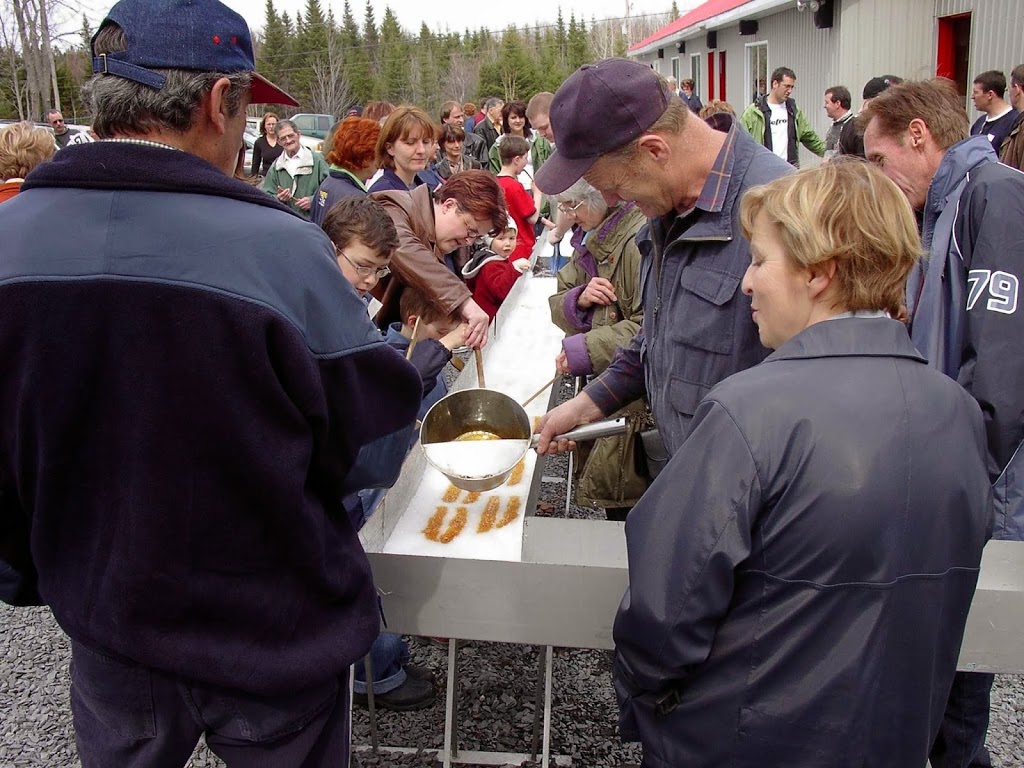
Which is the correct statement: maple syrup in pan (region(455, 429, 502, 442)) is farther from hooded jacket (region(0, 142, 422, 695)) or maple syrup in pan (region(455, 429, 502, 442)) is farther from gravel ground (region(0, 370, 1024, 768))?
hooded jacket (region(0, 142, 422, 695))

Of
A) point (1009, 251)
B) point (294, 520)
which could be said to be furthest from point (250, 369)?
point (1009, 251)

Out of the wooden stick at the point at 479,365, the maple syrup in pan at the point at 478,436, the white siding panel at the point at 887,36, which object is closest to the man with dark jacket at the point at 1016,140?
the wooden stick at the point at 479,365

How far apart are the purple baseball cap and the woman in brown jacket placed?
4.68ft

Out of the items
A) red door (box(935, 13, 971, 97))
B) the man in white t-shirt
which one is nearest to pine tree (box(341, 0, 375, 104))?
red door (box(935, 13, 971, 97))

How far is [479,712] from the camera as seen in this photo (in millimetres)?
2643

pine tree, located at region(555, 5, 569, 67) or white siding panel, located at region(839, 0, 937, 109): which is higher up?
pine tree, located at region(555, 5, 569, 67)

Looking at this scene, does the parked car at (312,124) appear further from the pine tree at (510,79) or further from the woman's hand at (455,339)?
the woman's hand at (455,339)

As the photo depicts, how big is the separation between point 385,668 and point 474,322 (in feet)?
4.19

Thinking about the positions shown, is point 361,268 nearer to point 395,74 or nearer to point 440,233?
point 440,233

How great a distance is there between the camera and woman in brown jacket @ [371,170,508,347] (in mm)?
3264

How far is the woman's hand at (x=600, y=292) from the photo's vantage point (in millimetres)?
2902

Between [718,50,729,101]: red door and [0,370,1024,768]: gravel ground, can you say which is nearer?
Answer: [0,370,1024,768]: gravel ground

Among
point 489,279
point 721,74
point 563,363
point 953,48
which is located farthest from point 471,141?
point 721,74

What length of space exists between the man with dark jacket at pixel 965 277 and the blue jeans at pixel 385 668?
4.99 ft
